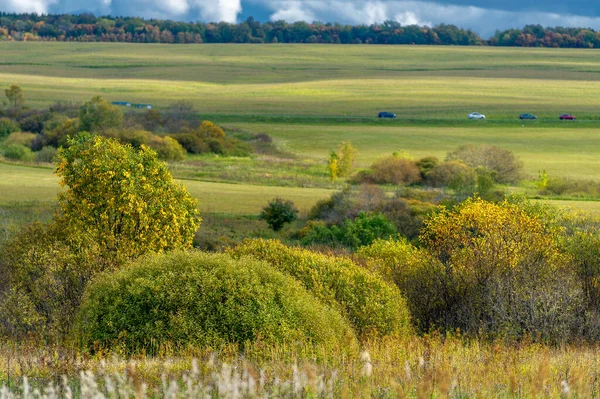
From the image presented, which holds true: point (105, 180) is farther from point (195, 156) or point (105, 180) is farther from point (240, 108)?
point (240, 108)

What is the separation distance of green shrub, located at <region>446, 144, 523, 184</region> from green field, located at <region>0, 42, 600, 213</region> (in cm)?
302

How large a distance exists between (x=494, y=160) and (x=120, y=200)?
6481 centimetres

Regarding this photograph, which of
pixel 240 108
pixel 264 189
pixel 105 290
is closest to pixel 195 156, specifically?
pixel 264 189

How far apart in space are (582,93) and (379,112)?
133ft

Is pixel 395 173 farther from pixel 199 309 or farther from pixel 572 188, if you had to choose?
pixel 199 309

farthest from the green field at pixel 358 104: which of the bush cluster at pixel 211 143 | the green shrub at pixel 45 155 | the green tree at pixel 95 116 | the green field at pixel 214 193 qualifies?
the green tree at pixel 95 116

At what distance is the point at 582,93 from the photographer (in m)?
155

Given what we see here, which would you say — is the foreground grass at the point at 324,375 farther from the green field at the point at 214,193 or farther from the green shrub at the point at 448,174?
the green shrub at the point at 448,174

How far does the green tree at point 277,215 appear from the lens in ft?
179

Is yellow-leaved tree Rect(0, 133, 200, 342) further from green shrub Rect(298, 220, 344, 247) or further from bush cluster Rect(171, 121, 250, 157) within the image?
bush cluster Rect(171, 121, 250, 157)

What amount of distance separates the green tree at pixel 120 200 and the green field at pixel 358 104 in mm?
31308

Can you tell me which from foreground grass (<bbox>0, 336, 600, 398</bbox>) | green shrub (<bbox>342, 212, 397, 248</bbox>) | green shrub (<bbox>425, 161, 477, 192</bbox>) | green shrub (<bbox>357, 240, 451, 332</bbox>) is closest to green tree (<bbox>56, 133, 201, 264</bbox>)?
green shrub (<bbox>357, 240, 451, 332</bbox>)

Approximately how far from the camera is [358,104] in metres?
146

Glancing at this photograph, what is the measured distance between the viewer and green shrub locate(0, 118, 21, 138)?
115938mm
